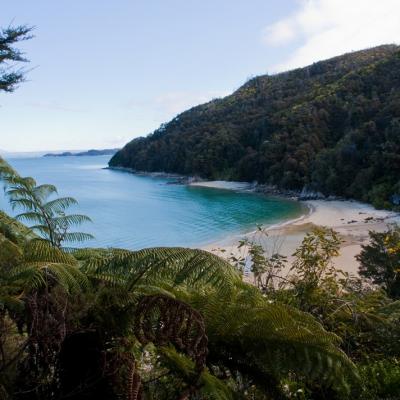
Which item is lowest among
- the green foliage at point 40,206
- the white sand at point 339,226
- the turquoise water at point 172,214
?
the white sand at point 339,226

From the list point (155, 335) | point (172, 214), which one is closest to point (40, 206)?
point (155, 335)

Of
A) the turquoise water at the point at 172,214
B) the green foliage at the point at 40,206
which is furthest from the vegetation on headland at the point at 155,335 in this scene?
the turquoise water at the point at 172,214

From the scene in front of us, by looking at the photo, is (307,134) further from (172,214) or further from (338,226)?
(338,226)

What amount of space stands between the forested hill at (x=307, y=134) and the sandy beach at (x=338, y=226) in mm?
2649

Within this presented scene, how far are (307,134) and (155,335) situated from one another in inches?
2030

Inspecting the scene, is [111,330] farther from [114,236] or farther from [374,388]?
[114,236]

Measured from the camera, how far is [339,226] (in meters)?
29.2

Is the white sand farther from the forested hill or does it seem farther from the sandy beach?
the forested hill

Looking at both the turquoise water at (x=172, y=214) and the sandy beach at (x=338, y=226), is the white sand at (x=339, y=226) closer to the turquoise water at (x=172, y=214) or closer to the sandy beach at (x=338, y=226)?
the sandy beach at (x=338, y=226)

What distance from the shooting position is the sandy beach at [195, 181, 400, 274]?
22688 mm

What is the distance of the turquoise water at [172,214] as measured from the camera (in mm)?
28967

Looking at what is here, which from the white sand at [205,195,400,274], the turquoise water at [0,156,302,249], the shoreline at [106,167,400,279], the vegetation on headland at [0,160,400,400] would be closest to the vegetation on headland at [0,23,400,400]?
the vegetation on headland at [0,160,400,400]

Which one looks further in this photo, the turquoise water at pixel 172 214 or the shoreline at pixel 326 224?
the turquoise water at pixel 172 214

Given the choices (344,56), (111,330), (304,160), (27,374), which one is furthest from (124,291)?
(344,56)
